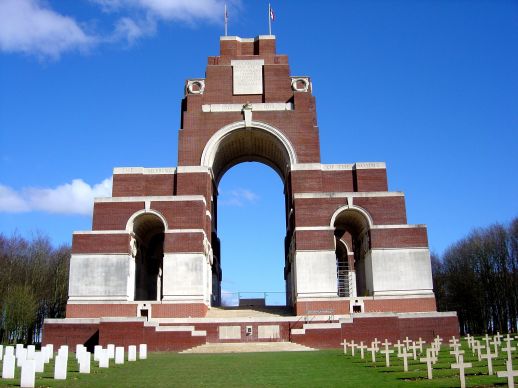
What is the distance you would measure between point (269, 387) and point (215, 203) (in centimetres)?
3022

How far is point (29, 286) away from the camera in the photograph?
44906 millimetres

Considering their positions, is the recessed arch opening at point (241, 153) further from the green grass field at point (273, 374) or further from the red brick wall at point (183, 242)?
the green grass field at point (273, 374)

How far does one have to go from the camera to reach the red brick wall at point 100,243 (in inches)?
1335

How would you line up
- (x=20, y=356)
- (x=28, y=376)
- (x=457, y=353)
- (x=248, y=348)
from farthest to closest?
(x=248, y=348) → (x=20, y=356) → (x=457, y=353) → (x=28, y=376)

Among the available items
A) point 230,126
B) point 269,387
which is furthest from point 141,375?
point 230,126

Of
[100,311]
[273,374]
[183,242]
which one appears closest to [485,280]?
[183,242]

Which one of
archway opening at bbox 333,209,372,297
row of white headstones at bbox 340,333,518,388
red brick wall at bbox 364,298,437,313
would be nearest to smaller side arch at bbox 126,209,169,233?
archway opening at bbox 333,209,372,297

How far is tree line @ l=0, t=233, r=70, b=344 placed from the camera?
41.5 meters

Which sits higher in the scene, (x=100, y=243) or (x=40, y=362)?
(x=100, y=243)

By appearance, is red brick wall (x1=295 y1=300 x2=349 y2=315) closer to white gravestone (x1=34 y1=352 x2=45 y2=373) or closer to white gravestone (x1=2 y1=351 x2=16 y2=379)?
white gravestone (x1=34 y1=352 x2=45 y2=373)

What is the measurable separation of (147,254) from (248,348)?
15036mm

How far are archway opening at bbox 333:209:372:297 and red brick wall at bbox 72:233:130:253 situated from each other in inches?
522

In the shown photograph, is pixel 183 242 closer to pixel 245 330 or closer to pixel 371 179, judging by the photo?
pixel 245 330

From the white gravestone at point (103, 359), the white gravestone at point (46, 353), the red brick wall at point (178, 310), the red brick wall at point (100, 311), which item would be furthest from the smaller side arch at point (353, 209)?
the white gravestone at point (103, 359)
